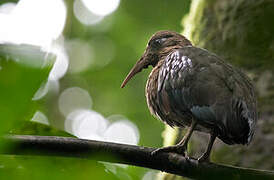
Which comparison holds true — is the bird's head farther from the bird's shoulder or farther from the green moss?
the bird's shoulder

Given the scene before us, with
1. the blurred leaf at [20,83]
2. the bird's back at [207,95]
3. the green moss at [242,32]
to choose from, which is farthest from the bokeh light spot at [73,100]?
the blurred leaf at [20,83]

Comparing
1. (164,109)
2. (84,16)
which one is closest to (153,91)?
(164,109)

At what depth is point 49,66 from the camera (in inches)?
38.7

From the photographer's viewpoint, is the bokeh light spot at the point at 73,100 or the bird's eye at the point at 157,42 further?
the bokeh light spot at the point at 73,100

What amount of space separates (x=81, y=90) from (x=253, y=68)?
5.54 meters

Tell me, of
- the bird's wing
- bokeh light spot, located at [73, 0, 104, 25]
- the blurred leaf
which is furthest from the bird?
Answer: bokeh light spot, located at [73, 0, 104, 25]

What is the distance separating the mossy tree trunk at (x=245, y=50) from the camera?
3254 mm

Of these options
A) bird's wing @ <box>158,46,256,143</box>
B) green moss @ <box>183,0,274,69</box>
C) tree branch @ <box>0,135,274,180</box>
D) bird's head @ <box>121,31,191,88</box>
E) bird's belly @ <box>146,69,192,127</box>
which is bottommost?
tree branch @ <box>0,135,274,180</box>

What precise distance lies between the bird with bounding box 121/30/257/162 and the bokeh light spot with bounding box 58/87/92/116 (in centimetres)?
551

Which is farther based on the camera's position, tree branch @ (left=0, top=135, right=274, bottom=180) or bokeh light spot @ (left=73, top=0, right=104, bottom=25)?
bokeh light spot @ (left=73, top=0, right=104, bottom=25)

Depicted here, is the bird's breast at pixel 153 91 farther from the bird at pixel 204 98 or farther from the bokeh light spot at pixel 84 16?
the bokeh light spot at pixel 84 16

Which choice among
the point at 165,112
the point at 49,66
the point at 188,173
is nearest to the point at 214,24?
the point at 165,112

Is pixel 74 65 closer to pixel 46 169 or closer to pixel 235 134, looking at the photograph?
pixel 235 134

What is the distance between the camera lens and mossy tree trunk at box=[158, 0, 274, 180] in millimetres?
3254
